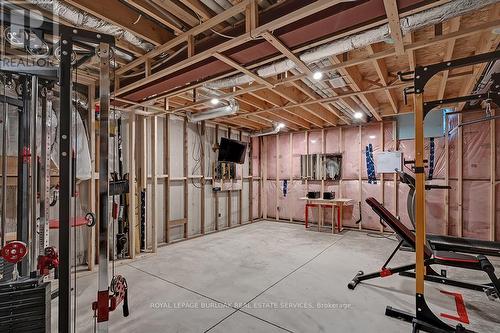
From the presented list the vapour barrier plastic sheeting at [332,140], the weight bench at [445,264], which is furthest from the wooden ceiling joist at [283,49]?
the vapour barrier plastic sheeting at [332,140]

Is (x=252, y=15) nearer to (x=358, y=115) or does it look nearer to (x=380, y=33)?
(x=380, y=33)

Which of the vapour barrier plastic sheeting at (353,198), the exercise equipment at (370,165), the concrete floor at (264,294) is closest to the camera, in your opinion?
the concrete floor at (264,294)

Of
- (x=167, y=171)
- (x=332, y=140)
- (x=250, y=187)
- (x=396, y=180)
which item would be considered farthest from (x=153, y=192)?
(x=396, y=180)

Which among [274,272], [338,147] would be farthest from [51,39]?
[338,147]

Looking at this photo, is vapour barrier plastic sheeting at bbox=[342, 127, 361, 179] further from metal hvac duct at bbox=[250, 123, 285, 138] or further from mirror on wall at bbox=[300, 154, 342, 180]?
metal hvac duct at bbox=[250, 123, 285, 138]

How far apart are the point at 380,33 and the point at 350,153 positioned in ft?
14.0

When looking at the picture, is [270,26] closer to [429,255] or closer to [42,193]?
[42,193]

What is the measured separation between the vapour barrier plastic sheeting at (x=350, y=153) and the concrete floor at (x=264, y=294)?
6.83ft

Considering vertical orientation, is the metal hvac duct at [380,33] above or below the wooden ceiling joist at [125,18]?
below

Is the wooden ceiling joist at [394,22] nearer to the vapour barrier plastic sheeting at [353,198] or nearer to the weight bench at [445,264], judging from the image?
the weight bench at [445,264]

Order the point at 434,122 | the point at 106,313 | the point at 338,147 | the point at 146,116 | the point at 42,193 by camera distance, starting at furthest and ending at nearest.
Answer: the point at 338,147 → the point at 434,122 → the point at 146,116 → the point at 42,193 → the point at 106,313

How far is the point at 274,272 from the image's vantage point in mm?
3299

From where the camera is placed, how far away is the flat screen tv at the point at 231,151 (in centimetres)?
582

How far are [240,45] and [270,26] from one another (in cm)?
49
